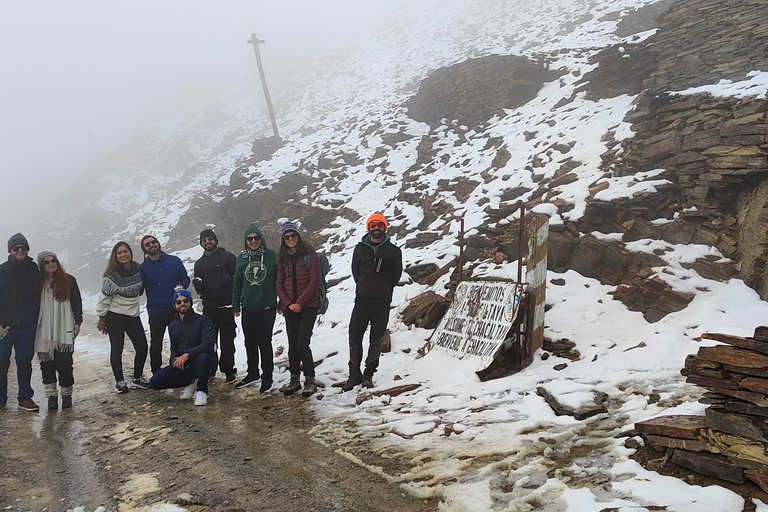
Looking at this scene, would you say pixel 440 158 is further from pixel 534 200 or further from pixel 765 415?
pixel 765 415

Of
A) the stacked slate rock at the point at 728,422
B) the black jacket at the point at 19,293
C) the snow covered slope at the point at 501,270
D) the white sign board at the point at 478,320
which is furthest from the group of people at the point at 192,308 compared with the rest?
A: the stacked slate rock at the point at 728,422

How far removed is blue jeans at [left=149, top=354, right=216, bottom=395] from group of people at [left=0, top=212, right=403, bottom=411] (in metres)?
0.01

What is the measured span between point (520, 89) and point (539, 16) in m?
15.2

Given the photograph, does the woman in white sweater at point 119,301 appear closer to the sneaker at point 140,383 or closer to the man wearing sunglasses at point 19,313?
the sneaker at point 140,383

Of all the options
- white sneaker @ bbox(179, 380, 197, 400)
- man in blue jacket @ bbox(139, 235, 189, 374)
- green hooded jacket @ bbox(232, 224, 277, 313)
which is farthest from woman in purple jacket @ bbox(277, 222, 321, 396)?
man in blue jacket @ bbox(139, 235, 189, 374)

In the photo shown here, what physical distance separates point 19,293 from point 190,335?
6.44ft

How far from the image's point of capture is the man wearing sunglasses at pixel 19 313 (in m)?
5.15

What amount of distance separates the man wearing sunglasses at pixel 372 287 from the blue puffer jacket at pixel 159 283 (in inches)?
97.6

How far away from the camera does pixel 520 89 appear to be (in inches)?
637

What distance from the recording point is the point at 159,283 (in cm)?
614

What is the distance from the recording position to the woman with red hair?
5.34 metres

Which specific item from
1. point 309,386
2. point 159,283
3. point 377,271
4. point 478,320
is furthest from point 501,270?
point 159,283

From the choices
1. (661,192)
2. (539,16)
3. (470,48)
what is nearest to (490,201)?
(661,192)

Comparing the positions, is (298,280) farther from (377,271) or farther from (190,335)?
(190,335)
